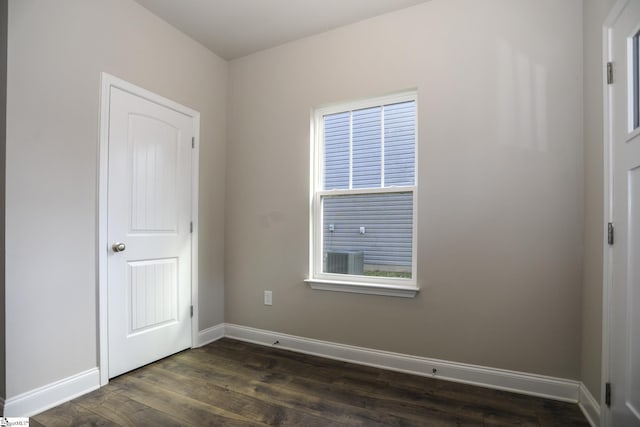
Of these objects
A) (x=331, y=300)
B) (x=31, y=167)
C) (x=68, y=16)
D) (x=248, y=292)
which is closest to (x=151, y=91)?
(x=68, y=16)

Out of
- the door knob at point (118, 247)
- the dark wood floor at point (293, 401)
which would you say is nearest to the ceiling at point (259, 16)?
the door knob at point (118, 247)

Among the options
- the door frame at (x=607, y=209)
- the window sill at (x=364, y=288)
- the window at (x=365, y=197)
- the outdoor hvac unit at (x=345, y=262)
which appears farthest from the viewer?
the outdoor hvac unit at (x=345, y=262)

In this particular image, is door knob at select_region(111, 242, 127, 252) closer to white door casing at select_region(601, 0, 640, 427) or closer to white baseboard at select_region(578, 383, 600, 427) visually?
white door casing at select_region(601, 0, 640, 427)

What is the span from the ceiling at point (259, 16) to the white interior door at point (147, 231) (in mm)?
748

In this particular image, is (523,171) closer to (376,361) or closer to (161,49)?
(376,361)

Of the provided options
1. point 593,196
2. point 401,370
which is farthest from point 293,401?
point 593,196

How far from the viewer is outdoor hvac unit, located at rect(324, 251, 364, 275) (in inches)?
111

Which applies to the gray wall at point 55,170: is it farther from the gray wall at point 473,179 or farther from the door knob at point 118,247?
the gray wall at point 473,179

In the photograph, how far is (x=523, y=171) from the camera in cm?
222

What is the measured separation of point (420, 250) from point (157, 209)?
2117 mm

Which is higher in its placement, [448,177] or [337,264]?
[448,177]

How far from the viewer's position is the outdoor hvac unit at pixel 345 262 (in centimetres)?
282

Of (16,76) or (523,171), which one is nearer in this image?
(16,76)

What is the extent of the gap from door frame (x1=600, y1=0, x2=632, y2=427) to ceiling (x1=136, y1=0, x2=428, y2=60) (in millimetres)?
1293
